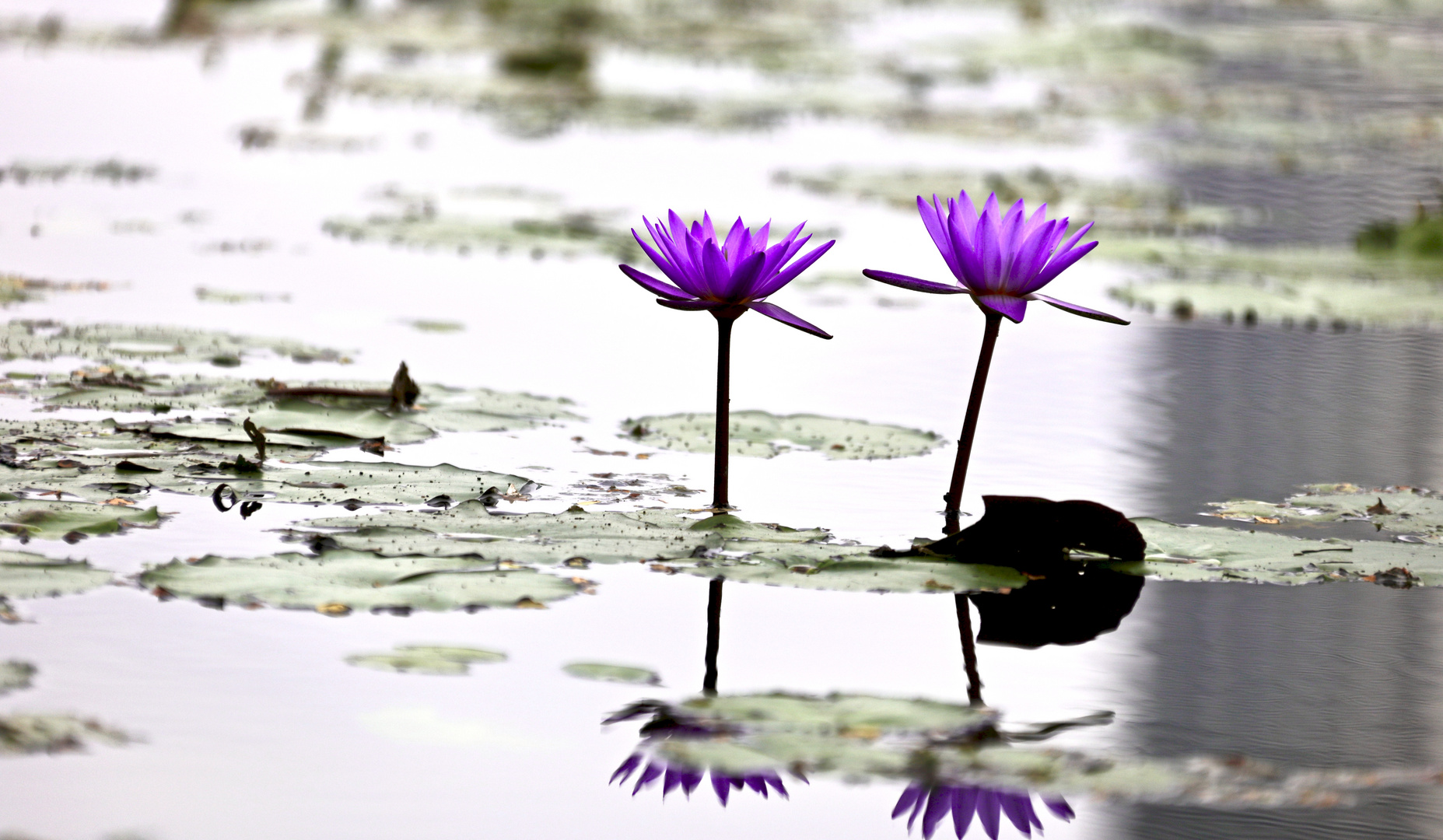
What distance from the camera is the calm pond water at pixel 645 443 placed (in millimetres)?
1465

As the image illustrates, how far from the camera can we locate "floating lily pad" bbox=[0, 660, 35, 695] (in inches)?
60.8

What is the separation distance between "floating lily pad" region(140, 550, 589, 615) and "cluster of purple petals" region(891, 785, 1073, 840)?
516 mm

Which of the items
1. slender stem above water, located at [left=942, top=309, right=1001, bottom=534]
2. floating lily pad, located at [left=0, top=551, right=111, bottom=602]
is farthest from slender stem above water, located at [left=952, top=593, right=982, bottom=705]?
floating lily pad, located at [left=0, top=551, right=111, bottom=602]

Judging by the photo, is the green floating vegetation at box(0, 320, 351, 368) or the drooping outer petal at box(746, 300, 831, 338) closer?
the drooping outer petal at box(746, 300, 831, 338)

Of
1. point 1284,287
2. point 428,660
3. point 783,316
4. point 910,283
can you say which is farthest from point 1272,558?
point 1284,287

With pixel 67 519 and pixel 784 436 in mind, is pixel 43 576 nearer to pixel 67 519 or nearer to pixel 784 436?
pixel 67 519

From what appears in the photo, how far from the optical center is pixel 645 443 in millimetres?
2607

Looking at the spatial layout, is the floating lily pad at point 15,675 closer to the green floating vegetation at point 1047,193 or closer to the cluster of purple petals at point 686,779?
the cluster of purple petals at point 686,779

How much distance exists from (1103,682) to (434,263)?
9.34 feet

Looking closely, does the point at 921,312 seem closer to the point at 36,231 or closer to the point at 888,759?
the point at 36,231

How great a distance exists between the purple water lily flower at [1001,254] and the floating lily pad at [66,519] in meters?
0.93

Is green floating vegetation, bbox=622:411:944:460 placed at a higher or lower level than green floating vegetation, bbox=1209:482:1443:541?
higher

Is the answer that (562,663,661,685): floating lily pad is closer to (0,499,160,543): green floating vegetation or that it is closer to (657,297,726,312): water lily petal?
(657,297,726,312): water lily petal

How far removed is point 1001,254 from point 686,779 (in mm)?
868
